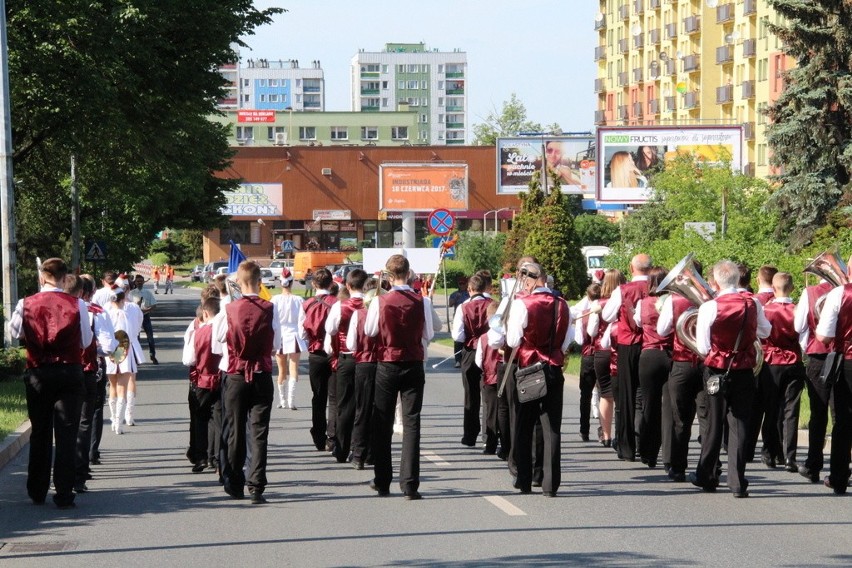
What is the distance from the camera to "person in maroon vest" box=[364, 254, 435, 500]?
11.2 meters

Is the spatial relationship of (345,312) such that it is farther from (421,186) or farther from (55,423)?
(421,186)

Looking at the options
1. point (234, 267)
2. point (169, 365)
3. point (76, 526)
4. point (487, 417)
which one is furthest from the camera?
point (169, 365)

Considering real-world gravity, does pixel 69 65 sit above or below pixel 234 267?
above

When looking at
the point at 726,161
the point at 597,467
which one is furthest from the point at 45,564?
the point at 726,161

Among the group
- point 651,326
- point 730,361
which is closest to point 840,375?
point 730,361

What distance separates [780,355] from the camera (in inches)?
505

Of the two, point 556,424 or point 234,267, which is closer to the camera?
point 556,424

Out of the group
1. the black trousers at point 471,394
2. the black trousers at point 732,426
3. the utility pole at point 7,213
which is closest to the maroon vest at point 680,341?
the black trousers at point 732,426

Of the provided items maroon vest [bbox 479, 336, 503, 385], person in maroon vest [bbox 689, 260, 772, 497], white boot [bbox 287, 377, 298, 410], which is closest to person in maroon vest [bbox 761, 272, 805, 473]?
person in maroon vest [bbox 689, 260, 772, 497]

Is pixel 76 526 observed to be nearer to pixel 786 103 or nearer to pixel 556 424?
pixel 556 424

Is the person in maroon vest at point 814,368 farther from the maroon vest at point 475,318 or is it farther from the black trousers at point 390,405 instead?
the maroon vest at point 475,318

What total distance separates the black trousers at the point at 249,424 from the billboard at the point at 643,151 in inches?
1952

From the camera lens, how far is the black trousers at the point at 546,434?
1123cm

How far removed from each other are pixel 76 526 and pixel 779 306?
6.36m
